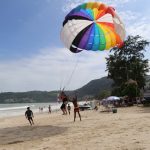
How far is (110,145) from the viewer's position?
10.9 metres

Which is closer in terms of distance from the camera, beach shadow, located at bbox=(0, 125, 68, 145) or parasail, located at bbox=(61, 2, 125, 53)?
beach shadow, located at bbox=(0, 125, 68, 145)

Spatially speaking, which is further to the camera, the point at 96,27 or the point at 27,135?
the point at 96,27

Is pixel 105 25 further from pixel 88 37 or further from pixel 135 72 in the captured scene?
pixel 135 72

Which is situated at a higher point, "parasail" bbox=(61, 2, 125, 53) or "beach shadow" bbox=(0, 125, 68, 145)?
"parasail" bbox=(61, 2, 125, 53)

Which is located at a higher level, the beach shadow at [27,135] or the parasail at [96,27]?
the parasail at [96,27]

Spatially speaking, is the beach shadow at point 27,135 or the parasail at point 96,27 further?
the parasail at point 96,27

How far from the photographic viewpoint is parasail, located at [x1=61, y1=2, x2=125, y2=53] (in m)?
19.0

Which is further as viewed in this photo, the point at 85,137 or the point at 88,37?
the point at 88,37

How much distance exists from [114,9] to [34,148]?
10.9 metres

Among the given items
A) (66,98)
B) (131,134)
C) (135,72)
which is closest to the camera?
(131,134)

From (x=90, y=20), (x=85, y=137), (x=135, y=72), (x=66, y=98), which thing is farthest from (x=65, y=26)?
(x=135, y=72)

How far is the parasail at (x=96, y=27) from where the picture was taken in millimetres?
19031

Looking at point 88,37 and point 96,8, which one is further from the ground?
point 96,8

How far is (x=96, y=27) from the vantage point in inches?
753
